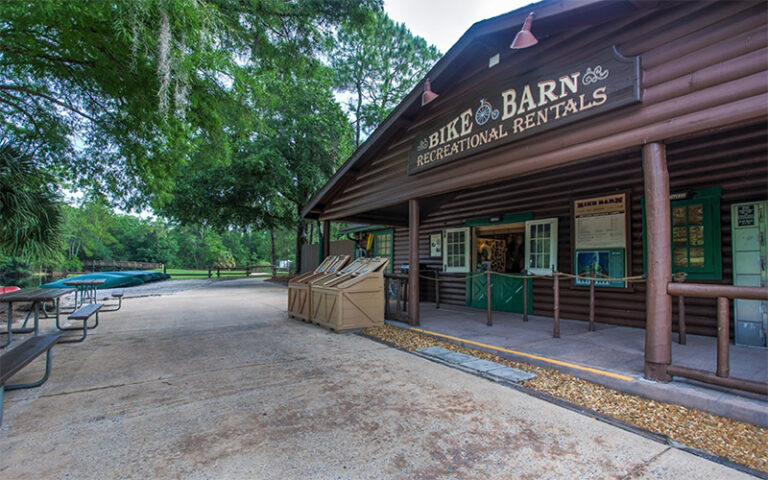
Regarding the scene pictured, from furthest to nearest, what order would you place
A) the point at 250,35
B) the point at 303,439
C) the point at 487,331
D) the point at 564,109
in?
the point at 250,35, the point at 487,331, the point at 564,109, the point at 303,439

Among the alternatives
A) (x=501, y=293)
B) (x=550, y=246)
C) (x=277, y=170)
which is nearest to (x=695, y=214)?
(x=550, y=246)

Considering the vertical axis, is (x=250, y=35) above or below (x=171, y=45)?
above

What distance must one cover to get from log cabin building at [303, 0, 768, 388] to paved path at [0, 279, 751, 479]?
1.35 meters

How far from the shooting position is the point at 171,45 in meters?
4.48

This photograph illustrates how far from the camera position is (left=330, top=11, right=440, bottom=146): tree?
2295cm

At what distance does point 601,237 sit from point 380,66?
22.0 m

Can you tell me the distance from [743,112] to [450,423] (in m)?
3.26

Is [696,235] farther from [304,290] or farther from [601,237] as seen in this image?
[304,290]

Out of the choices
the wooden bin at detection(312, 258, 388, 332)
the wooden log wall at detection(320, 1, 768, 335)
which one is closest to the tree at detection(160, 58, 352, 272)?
the wooden log wall at detection(320, 1, 768, 335)

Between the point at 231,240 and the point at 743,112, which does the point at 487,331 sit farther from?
the point at 231,240

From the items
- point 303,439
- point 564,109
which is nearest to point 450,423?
point 303,439

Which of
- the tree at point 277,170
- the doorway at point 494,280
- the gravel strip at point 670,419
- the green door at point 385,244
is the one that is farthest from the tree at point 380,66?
the gravel strip at point 670,419

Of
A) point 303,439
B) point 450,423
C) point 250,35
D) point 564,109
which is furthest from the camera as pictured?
point 250,35

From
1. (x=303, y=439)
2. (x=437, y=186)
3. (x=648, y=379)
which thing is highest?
(x=437, y=186)
